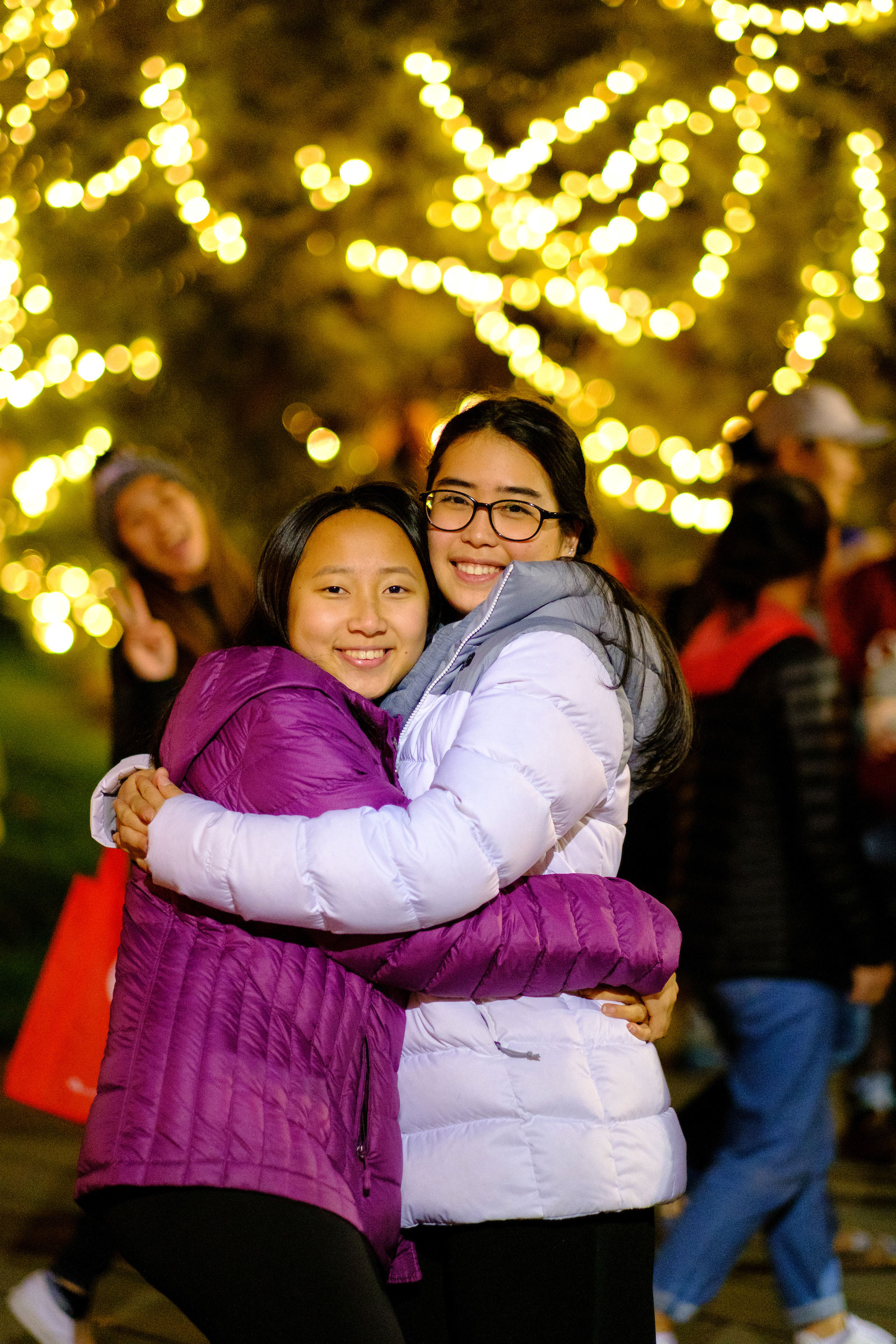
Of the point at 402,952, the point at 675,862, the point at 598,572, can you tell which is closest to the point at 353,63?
the point at 675,862

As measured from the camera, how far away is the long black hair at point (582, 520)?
2088 mm

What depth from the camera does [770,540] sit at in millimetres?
3439

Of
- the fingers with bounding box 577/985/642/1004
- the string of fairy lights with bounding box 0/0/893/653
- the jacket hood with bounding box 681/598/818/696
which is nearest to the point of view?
the fingers with bounding box 577/985/642/1004

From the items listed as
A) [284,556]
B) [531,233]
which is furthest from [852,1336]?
[531,233]

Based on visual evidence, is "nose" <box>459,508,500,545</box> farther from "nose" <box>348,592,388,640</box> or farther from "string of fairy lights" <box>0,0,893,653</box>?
"string of fairy lights" <box>0,0,893,653</box>

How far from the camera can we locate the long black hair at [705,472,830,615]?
3.43 metres

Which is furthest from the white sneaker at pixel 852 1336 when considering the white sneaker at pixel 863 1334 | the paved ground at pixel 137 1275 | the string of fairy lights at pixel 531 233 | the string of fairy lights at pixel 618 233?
the string of fairy lights at pixel 531 233

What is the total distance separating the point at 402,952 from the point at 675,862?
1.80 metres

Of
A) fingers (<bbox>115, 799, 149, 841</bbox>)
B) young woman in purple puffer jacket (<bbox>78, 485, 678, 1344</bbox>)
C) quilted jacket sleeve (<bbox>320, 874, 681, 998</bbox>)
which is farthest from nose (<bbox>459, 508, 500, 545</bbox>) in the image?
fingers (<bbox>115, 799, 149, 841</bbox>)

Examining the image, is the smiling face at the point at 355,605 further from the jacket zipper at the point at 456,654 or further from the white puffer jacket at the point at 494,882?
the white puffer jacket at the point at 494,882

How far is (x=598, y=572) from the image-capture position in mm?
2107

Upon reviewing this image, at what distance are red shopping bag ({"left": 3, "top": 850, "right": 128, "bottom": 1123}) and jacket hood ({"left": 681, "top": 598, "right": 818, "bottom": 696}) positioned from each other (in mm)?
1576

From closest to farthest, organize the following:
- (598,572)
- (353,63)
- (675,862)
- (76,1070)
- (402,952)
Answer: (402,952) < (598,572) < (76,1070) < (675,862) < (353,63)

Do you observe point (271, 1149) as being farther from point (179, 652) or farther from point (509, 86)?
point (509, 86)
